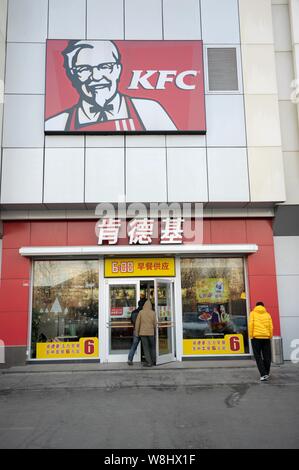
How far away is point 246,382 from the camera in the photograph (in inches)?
358

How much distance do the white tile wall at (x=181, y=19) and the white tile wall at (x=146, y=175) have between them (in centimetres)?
386

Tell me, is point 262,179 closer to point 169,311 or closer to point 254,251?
point 254,251

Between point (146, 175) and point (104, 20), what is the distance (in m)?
5.18

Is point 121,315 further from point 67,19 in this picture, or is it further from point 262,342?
point 67,19

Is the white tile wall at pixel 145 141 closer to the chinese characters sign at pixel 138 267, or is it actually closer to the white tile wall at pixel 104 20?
the white tile wall at pixel 104 20

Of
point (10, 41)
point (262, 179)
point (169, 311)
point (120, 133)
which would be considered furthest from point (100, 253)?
point (10, 41)

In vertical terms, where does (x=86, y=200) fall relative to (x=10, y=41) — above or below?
below

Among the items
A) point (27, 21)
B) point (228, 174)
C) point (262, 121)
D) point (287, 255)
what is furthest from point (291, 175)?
point (27, 21)

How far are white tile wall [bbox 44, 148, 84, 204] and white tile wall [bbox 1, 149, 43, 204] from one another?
23cm

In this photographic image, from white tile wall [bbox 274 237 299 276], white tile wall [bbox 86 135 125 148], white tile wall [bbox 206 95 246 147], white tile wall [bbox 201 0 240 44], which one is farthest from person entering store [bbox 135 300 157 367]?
white tile wall [bbox 201 0 240 44]

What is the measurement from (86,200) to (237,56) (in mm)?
6598

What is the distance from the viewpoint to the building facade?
1167cm

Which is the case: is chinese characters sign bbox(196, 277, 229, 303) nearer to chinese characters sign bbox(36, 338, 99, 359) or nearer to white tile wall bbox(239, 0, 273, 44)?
chinese characters sign bbox(36, 338, 99, 359)

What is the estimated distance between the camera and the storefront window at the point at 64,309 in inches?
465
